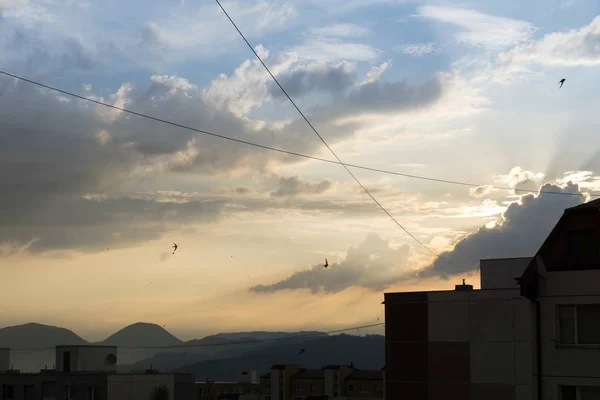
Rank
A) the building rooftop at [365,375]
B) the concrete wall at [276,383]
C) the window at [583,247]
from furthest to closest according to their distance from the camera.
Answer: the building rooftop at [365,375], the concrete wall at [276,383], the window at [583,247]

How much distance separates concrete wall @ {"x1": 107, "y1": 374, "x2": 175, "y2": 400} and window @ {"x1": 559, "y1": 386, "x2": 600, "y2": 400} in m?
64.6

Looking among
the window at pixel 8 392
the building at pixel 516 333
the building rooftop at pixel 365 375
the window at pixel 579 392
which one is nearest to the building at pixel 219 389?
the building rooftop at pixel 365 375

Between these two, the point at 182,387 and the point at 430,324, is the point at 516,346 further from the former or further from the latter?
the point at 182,387

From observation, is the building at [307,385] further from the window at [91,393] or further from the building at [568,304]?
the building at [568,304]

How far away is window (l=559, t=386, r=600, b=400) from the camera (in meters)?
34.8

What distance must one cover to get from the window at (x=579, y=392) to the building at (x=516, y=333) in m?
0.04

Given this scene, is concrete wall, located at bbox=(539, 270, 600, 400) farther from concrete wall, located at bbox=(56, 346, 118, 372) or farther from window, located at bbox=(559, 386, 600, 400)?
concrete wall, located at bbox=(56, 346, 118, 372)

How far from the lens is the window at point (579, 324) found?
34.8m

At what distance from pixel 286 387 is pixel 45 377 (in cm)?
6516

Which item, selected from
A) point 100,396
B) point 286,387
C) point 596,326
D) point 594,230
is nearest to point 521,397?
point 596,326

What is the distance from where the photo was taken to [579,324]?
3538 cm

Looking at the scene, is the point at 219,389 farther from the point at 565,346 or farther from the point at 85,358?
the point at 565,346

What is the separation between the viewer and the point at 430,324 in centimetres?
3909

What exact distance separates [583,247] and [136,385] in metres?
68.9
